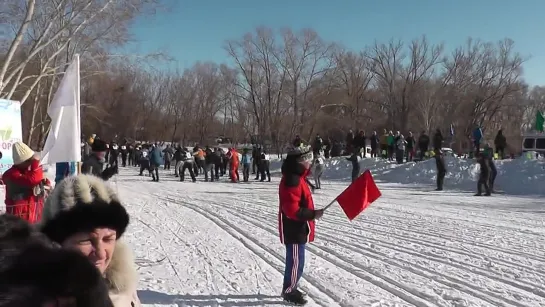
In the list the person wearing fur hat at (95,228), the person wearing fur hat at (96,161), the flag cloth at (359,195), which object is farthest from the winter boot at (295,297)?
the person wearing fur hat at (96,161)

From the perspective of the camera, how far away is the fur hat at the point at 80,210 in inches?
78.4

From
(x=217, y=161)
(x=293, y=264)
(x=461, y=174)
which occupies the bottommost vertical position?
(x=293, y=264)

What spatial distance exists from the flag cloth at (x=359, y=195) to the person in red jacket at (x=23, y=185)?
3.76m

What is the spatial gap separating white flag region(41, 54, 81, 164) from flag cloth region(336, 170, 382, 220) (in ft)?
12.1

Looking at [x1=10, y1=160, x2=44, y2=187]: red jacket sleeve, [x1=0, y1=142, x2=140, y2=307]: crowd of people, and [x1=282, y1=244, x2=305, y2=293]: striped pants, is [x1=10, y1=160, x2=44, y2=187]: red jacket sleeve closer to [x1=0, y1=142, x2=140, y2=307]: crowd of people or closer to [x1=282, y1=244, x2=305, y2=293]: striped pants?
[x1=282, y1=244, x2=305, y2=293]: striped pants

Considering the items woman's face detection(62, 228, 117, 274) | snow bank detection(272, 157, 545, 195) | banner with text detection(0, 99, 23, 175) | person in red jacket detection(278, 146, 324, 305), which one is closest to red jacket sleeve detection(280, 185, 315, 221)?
person in red jacket detection(278, 146, 324, 305)

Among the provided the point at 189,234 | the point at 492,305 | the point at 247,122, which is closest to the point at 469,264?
the point at 492,305

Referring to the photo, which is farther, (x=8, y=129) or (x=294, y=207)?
(x=8, y=129)

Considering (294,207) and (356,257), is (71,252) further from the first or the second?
(356,257)

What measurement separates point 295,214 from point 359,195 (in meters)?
0.81

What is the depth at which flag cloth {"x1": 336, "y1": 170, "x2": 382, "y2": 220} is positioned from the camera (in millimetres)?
5559

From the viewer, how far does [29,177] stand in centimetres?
645

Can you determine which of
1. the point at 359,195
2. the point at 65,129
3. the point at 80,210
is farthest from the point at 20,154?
the point at 80,210

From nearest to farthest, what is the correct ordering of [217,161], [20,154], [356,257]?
[20,154]
[356,257]
[217,161]
